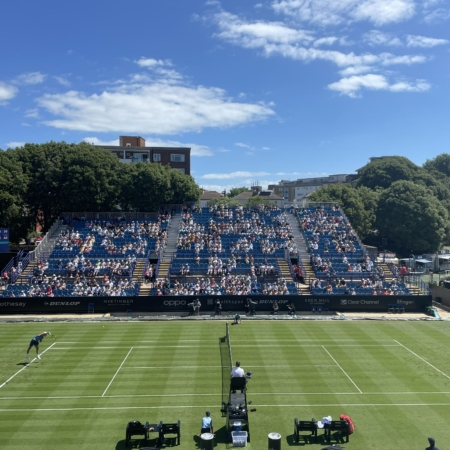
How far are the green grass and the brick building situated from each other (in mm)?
65237

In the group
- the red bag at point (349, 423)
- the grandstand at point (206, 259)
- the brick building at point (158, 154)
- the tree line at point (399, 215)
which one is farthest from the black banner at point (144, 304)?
the brick building at point (158, 154)

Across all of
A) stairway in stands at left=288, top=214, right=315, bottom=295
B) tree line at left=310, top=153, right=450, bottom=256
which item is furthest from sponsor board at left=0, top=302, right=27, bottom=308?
tree line at left=310, top=153, right=450, bottom=256

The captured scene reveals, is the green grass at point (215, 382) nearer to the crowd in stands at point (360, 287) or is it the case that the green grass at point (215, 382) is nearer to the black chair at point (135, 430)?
the black chair at point (135, 430)

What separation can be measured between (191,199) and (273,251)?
15653mm

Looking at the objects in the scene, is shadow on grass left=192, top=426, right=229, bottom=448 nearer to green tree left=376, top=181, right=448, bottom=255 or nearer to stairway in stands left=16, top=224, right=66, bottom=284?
stairway in stands left=16, top=224, right=66, bottom=284

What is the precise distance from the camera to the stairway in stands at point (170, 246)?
142 feet

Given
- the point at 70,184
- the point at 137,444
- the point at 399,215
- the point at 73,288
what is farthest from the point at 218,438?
the point at 399,215

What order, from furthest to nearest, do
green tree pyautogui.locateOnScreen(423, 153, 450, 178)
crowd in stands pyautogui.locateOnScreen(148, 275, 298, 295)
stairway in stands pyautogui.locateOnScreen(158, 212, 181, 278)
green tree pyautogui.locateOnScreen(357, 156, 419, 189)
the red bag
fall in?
green tree pyautogui.locateOnScreen(423, 153, 450, 178)
green tree pyautogui.locateOnScreen(357, 156, 419, 189)
stairway in stands pyautogui.locateOnScreen(158, 212, 181, 278)
crowd in stands pyautogui.locateOnScreen(148, 275, 298, 295)
the red bag

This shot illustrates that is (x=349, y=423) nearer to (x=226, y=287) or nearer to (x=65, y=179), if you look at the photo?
(x=226, y=287)

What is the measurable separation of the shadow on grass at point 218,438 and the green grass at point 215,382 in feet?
0.30

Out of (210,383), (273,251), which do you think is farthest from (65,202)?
(210,383)

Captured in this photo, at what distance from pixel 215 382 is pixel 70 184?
3665 cm

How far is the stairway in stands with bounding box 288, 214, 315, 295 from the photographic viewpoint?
135 feet

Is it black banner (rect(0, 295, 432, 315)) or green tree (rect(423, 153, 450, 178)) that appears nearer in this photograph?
black banner (rect(0, 295, 432, 315))
